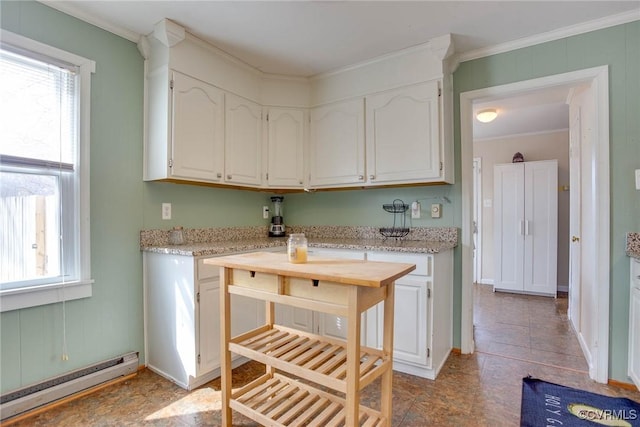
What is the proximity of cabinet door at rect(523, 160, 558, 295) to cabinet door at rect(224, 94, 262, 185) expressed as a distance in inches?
153

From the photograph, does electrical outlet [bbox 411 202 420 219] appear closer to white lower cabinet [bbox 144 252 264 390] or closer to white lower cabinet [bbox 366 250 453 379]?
white lower cabinet [bbox 366 250 453 379]

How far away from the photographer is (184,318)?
204 cm

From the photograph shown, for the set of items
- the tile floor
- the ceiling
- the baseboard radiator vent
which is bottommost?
the tile floor

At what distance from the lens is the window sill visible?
1700mm

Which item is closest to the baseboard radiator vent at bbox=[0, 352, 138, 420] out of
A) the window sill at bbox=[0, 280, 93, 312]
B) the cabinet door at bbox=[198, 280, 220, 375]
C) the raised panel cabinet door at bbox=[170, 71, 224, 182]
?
the window sill at bbox=[0, 280, 93, 312]

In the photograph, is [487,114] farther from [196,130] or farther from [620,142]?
[196,130]

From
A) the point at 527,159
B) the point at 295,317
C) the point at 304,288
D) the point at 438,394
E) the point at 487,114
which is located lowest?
the point at 438,394

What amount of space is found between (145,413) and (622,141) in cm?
342

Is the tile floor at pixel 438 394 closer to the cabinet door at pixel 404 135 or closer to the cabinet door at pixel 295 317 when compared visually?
the cabinet door at pixel 295 317

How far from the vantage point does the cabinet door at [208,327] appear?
6.67ft

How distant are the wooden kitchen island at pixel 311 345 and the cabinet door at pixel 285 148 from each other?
1.27 metres

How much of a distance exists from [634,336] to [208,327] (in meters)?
2.73

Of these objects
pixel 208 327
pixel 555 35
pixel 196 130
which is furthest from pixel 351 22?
pixel 208 327

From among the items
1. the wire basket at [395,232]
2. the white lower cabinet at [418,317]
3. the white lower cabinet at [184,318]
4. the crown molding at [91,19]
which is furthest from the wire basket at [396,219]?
the crown molding at [91,19]
